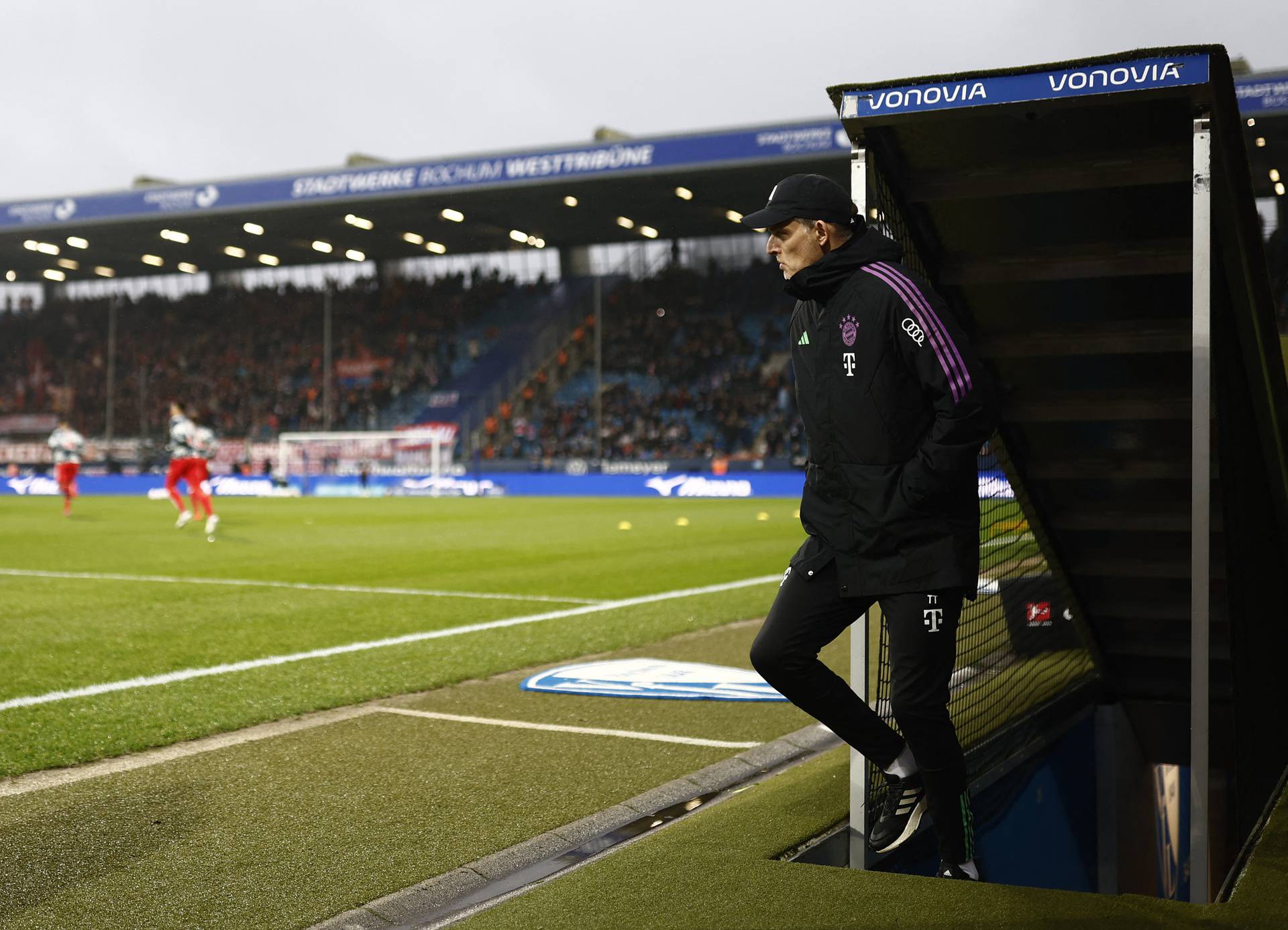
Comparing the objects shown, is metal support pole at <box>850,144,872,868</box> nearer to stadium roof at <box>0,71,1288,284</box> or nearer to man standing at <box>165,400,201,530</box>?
man standing at <box>165,400,201,530</box>

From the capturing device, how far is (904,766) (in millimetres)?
3752

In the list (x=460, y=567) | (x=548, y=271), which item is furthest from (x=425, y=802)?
(x=548, y=271)

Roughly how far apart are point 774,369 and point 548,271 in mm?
11725

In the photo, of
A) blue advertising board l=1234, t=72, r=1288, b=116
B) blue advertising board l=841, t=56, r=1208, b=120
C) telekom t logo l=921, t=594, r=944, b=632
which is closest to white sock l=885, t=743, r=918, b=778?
telekom t logo l=921, t=594, r=944, b=632

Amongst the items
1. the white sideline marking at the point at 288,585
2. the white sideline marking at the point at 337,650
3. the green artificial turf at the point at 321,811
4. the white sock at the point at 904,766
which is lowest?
the white sideline marking at the point at 288,585

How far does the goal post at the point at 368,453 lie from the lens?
1689 inches

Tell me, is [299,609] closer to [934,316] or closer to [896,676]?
[896,676]

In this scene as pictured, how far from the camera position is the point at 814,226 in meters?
3.52

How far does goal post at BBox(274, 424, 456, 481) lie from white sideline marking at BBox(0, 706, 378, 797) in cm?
3663

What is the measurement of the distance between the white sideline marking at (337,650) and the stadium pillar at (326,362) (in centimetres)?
3501

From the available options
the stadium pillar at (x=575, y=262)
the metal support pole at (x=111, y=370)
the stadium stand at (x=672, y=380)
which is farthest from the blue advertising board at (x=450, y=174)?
the stadium pillar at (x=575, y=262)

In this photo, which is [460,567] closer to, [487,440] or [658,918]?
[658,918]

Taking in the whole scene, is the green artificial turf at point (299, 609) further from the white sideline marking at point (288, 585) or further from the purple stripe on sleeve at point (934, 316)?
the purple stripe on sleeve at point (934, 316)

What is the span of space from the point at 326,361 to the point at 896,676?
46.5m
